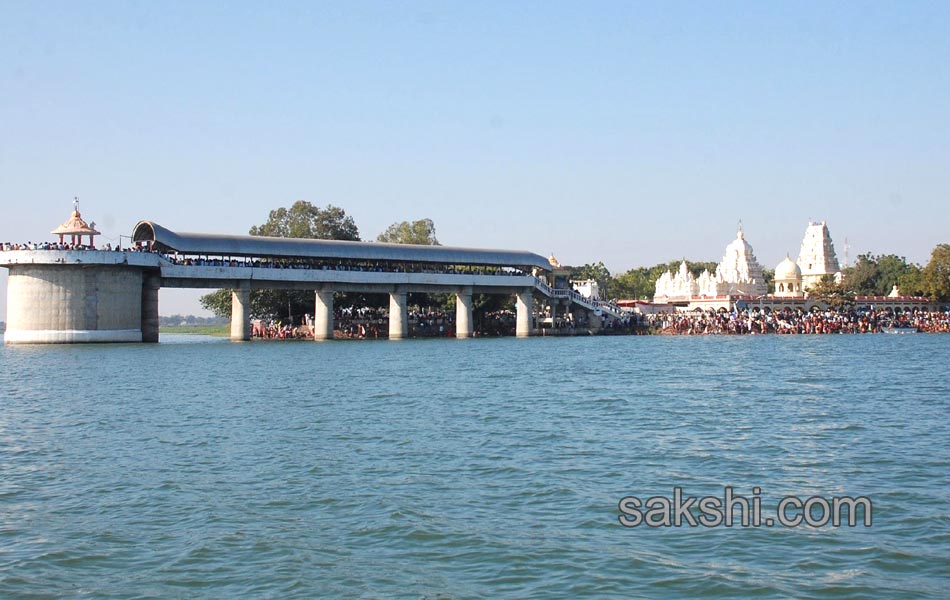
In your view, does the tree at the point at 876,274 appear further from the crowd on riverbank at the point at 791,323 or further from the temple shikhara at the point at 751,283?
the crowd on riverbank at the point at 791,323

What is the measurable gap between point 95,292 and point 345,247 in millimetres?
19242

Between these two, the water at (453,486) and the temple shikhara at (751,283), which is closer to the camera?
the water at (453,486)

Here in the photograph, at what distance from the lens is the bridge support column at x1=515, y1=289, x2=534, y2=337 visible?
81.3 meters

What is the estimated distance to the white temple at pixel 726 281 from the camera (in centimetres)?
11774

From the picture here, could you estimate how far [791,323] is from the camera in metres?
93.9

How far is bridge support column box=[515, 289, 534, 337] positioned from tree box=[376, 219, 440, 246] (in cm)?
2116

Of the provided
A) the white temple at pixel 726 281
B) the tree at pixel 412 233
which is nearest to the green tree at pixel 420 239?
the tree at pixel 412 233

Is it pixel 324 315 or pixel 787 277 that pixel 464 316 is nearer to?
pixel 324 315

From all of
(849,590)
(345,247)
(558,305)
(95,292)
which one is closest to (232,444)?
(849,590)

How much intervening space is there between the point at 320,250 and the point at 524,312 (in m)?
19.6

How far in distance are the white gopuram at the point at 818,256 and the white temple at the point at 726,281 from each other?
18363 mm

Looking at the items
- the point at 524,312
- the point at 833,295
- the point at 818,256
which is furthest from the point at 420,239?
the point at 818,256

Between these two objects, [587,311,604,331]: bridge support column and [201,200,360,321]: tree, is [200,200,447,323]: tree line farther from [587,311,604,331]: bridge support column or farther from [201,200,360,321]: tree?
[587,311,604,331]: bridge support column

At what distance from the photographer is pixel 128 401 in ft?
85.9
